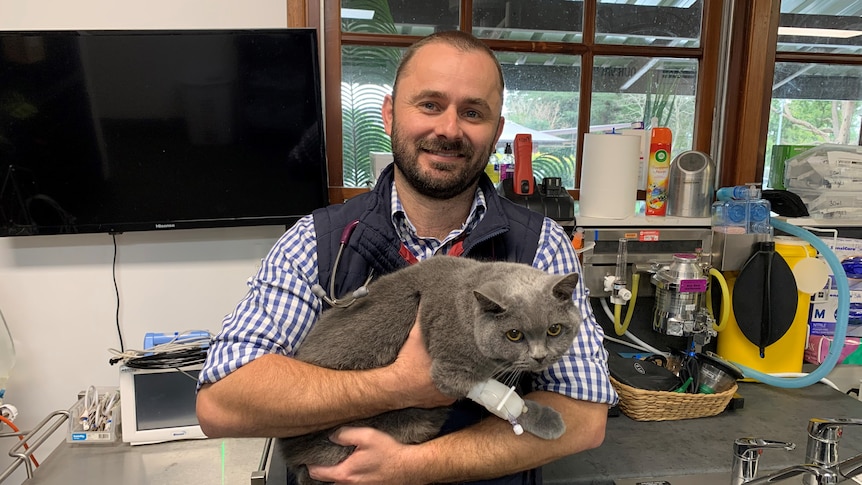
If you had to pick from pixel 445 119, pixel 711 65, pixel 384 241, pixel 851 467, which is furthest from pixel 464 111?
pixel 711 65

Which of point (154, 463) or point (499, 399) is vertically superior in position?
point (499, 399)

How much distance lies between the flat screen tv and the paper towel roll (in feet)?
3.13

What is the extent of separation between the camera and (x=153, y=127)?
1753mm

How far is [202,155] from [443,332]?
3.98 ft

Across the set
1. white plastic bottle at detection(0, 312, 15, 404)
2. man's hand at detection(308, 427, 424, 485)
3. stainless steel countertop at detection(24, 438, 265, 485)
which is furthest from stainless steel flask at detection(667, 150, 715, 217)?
white plastic bottle at detection(0, 312, 15, 404)

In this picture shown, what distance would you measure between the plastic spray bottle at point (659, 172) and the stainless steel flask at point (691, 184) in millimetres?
25

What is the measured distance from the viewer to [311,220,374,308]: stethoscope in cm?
107

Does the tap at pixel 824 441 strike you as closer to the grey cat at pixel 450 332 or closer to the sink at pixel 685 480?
the sink at pixel 685 480

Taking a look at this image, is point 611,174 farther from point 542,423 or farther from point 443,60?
point 542,423

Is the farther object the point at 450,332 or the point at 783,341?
the point at 783,341

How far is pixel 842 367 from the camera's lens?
1.92 meters

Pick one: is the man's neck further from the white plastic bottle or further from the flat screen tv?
the white plastic bottle

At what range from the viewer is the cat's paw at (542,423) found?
1.01 meters

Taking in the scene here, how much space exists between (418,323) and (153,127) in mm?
1252
